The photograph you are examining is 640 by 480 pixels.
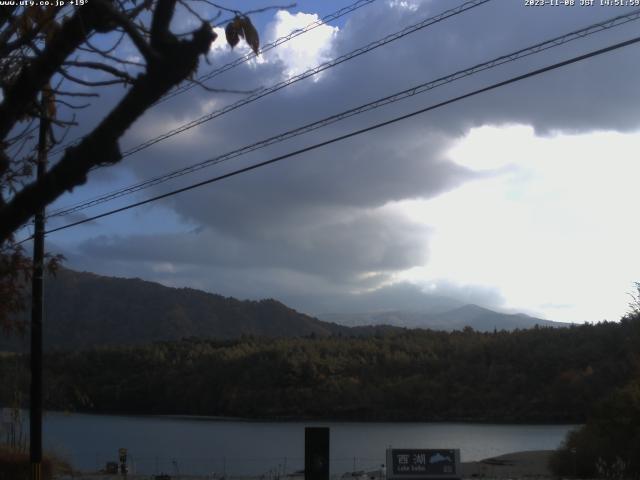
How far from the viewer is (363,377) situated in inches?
3396

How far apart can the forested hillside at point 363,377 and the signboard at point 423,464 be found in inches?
1832

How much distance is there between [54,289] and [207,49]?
134058 millimetres

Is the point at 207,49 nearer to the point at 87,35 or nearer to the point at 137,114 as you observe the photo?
the point at 137,114

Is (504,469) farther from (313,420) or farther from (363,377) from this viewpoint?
(363,377)

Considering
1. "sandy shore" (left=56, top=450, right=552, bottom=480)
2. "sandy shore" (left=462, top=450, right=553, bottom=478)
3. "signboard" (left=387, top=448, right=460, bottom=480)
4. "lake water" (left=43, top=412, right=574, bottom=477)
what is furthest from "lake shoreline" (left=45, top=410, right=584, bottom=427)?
"signboard" (left=387, top=448, right=460, bottom=480)

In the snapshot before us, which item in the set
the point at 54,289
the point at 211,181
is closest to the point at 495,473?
the point at 211,181

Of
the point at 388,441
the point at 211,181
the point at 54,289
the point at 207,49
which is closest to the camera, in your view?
the point at 207,49

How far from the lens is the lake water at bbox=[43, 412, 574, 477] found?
41031 mm

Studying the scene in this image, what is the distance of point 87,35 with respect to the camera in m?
6.16

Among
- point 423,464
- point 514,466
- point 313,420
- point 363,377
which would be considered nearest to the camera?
point 423,464

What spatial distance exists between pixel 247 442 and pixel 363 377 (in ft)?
111

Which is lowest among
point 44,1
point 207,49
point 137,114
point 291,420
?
point 291,420

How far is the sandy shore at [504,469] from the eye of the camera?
30.3 meters

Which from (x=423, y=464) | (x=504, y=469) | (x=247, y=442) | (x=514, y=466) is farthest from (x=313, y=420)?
(x=423, y=464)
